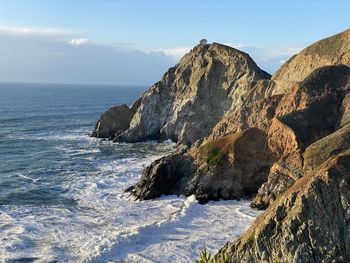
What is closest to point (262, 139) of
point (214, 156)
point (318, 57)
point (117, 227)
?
point (214, 156)

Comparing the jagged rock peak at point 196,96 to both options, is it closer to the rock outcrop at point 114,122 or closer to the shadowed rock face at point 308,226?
the rock outcrop at point 114,122

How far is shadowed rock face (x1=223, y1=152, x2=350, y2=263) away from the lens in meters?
24.6

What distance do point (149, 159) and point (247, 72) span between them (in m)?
24.1

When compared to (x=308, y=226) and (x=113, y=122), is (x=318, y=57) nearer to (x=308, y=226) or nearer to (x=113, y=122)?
(x=113, y=122)

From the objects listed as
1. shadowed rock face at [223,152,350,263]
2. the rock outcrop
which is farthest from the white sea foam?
the rock outcrop

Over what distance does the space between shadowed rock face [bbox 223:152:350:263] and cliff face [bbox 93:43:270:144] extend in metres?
47.7

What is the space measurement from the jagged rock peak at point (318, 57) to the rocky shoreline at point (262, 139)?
169mm

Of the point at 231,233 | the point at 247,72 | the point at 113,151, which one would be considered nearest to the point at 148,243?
the point at 231,233

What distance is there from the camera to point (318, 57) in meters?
66.4

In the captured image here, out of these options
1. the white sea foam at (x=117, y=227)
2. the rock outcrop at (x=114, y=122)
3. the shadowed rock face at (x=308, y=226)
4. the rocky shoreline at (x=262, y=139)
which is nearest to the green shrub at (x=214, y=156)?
the rocky shoreline at (x=262, y=139)

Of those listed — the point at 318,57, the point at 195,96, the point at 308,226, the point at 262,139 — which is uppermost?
the point at 318,57

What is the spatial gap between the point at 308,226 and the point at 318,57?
45763 mm

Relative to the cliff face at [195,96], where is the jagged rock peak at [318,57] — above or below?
above

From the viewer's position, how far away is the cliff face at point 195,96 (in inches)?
3046
